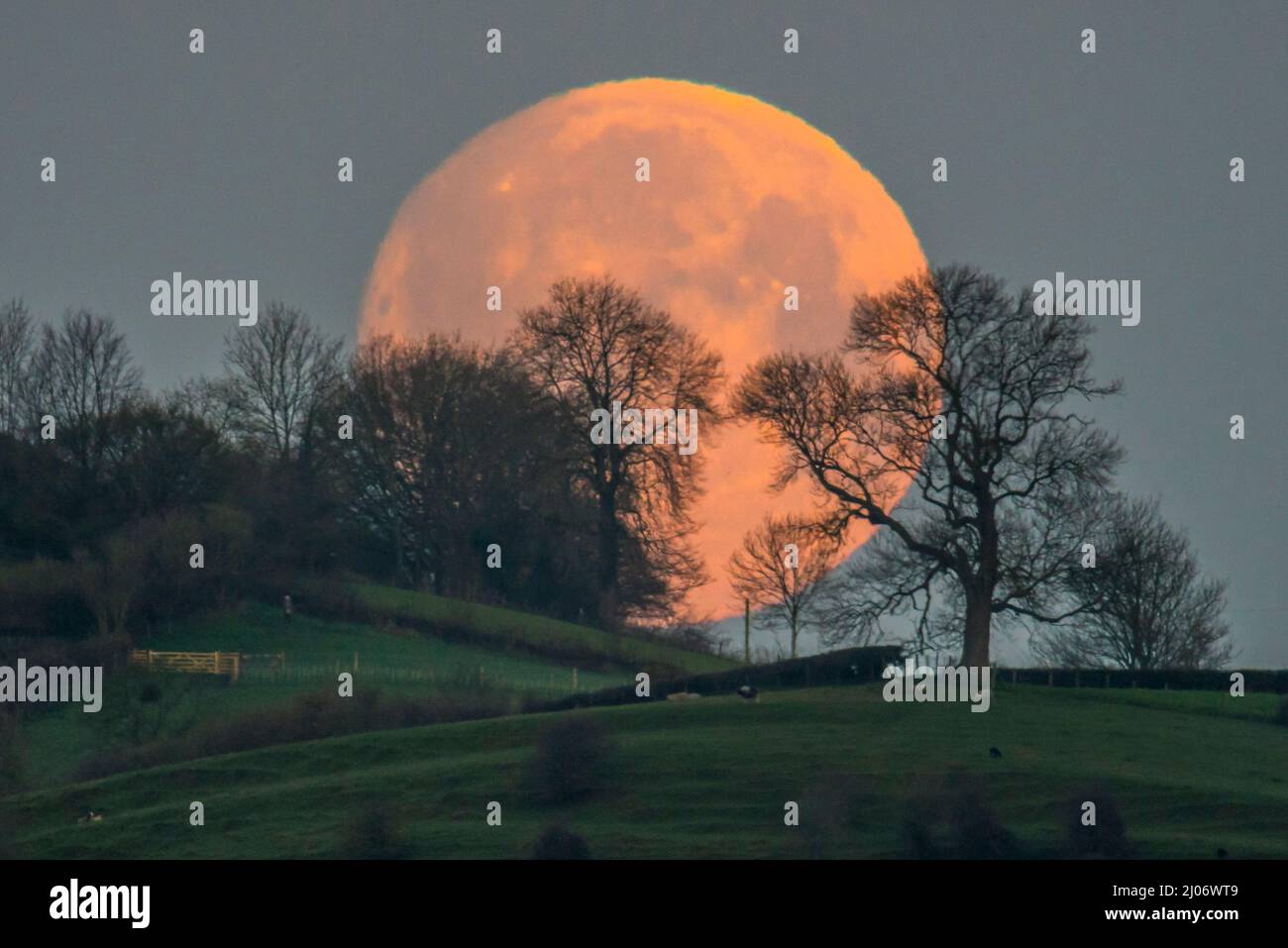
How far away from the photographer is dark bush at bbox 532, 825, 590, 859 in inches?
1480

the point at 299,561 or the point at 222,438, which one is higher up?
the point at 222,438

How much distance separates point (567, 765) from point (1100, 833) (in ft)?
43.3

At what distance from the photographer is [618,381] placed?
9081 cm

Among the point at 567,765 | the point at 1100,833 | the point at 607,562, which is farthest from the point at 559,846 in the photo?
the point at 607,562

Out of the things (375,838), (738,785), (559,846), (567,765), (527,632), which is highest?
(527,632)

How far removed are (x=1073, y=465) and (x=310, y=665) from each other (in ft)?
101

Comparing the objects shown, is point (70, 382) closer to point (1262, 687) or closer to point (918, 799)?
point (1262, 687)

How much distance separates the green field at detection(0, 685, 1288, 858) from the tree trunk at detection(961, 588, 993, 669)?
4.36ft

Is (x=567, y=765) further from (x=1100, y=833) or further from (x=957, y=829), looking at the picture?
(x=1100, y=833)

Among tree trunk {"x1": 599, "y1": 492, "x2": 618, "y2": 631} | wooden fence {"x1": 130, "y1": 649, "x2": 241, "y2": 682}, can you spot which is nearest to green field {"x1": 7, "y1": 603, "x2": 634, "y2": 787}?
wooden fence {"x1": 130, "y1": 649, "x2": 241, "y2": 682}

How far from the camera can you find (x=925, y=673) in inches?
2306

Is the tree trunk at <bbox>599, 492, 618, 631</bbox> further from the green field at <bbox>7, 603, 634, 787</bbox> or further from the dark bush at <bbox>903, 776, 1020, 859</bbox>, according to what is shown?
the dark bush at <bbox>903, 776, 1020, 859</bbox>

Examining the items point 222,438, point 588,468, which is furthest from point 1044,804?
point 222,438

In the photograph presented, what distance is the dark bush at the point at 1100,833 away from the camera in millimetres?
36250
